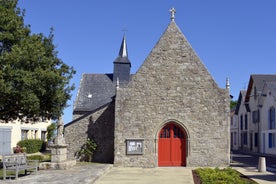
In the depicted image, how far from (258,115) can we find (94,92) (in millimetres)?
18024

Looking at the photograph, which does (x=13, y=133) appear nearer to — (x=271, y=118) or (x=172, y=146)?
(x=172, y=146)

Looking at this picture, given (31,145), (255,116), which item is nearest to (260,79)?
(255,116)

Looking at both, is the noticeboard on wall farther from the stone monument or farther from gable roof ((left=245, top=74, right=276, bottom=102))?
gable roof ((left=245, top=74, right=276, bottom=102))

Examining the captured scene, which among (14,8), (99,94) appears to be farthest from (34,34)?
(99,94)

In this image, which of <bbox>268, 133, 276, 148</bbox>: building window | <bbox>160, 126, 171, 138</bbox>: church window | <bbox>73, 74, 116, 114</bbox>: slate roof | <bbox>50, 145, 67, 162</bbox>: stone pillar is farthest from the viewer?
<bbox>268, 133, 276, 148</bbox>: building window

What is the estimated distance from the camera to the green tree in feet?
44.5

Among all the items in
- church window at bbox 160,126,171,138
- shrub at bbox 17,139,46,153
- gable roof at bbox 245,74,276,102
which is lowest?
shrub at bbox 17,139,46,153

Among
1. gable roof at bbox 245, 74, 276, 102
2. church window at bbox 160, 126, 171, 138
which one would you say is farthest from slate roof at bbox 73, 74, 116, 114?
gable roof at bbox 245, 74, 276, 102

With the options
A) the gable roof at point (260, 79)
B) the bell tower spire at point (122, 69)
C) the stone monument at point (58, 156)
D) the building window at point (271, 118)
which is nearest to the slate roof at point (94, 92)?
the bell tower spire at point (122, 69)

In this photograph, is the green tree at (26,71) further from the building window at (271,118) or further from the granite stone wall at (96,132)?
the building window at (271,118)

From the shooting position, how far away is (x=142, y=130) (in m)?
19.6

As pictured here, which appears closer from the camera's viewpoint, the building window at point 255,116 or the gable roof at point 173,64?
the gable roof at point 173,64

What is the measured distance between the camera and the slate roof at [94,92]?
102 feet

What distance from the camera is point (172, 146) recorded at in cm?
1984
